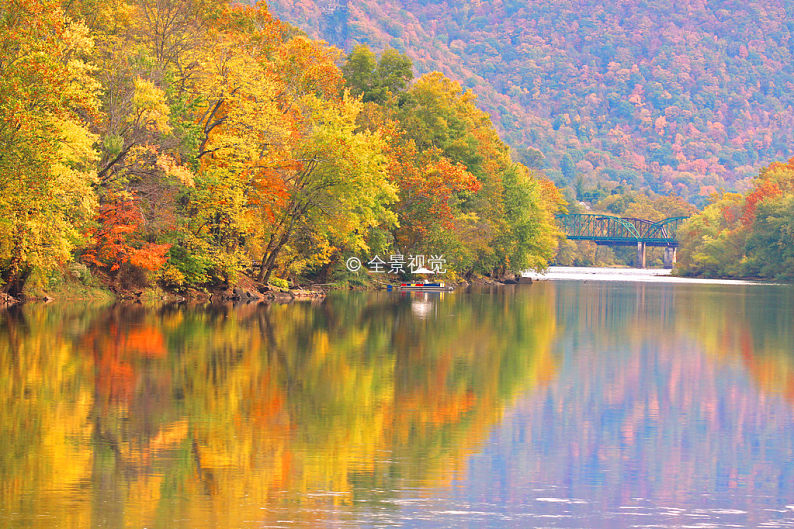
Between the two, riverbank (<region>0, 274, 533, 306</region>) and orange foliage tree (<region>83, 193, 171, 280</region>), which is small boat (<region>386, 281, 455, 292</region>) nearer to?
riverbank (<region>0, 274, 533, 306</region>)

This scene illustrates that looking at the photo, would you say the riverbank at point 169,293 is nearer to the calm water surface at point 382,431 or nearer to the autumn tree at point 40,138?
the autumn tree at point 40,138

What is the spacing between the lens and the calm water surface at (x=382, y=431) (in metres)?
11.9

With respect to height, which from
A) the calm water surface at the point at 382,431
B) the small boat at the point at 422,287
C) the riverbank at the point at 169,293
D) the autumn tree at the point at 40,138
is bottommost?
the calm water surface at the point at 382,431

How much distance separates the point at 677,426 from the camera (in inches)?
714

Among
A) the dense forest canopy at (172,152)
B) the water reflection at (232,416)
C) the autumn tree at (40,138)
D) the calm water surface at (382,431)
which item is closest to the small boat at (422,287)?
the dense forest canopy at (172,152)

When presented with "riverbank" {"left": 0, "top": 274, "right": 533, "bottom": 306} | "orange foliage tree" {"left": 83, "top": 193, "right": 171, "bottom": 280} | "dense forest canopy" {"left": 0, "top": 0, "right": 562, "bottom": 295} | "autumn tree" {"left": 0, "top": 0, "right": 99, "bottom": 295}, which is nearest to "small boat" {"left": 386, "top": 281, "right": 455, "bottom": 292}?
"dense forest canopy" {"left": 0, "top": 0, "right": 562, "bottom": 295}

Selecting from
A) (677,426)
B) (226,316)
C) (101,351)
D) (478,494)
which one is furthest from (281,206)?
(478,494)

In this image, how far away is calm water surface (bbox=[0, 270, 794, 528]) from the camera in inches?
468

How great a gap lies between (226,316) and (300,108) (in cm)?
2082

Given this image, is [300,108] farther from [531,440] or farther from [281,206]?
[531,440]

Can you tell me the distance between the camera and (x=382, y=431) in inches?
655

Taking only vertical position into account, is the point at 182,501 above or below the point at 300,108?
below

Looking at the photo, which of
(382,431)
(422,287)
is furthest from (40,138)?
(422,287)

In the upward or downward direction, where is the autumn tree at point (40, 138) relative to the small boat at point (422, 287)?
upward
